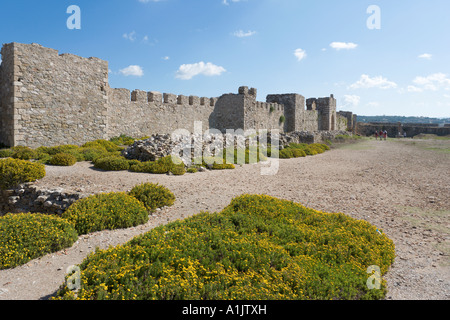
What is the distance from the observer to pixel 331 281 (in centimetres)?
389

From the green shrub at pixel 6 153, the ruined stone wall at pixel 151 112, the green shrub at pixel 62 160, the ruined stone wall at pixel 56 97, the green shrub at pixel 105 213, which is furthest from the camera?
the ruined stone wall at pixel 151 112

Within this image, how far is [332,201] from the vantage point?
8812 millimetres

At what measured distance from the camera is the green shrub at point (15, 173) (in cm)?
898

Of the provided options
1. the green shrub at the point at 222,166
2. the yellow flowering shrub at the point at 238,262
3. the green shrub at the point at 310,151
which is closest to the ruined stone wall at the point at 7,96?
the green shrub at the point at 222,166

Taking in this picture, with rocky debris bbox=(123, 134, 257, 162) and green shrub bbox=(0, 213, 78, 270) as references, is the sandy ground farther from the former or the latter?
rocky debris bbox=(123, 134, 257, 162)

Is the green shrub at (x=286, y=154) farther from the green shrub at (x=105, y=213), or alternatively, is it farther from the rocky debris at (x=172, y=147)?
the green shrub at (x=105, y=213)

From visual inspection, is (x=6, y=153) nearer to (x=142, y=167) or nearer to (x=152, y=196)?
(x=142, y=167)

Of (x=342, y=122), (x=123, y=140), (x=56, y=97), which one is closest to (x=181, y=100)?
(x=123, y=140)

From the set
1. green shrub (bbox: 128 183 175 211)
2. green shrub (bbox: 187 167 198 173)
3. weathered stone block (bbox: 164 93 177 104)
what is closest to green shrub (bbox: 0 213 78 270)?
green shrub (bbox: 128 183 175 211)

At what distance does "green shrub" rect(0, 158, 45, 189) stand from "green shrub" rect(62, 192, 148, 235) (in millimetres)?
3710

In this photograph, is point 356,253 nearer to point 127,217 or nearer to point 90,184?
point 127,217

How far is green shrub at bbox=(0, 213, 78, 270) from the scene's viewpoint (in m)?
4.69

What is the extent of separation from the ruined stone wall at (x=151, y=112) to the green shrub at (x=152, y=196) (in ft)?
40.3

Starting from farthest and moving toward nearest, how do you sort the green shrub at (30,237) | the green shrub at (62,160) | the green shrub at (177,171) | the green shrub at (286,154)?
the green shrub at (286,154) < the green shrub at (177,171) < the green shrub at (62,160) < the green shrub at (30,237)
